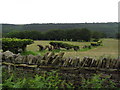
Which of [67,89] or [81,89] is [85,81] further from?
[67,89]

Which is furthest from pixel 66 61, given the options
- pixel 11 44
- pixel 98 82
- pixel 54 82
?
pixel 11 44

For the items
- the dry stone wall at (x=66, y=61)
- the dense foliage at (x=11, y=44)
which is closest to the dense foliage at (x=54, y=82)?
the dry stone wall at (x=66, y=61)

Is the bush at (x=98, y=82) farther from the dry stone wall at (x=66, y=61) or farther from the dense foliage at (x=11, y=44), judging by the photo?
the dense foliage at (x=11, y=44)

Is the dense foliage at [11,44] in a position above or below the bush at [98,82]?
above

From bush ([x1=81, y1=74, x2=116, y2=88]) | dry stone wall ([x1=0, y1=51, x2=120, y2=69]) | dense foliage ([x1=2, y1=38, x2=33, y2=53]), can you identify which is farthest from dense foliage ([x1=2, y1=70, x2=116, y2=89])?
dense foliage ([x1=2, y1=38, x2=33, y2=53])

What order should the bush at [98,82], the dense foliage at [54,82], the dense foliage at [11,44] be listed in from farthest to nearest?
the dense foliage at [11,44]
the bush at [98,82]
the dense foliage at [54,82]

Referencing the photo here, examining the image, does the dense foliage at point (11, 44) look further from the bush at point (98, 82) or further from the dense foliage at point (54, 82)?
the bush at point (98, 82)

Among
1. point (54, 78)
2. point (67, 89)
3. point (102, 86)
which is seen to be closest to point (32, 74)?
point (54, 78)

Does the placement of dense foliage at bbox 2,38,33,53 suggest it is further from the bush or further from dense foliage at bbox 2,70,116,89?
the bush

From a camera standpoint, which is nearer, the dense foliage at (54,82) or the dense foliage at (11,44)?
the dense foliage at (54,82)

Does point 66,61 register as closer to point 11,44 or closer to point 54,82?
point 54,82

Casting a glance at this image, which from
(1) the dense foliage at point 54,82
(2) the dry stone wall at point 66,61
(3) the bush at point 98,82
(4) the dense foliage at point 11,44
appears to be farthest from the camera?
(4) the dense foliage at point 11,44

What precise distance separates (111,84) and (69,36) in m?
45.2

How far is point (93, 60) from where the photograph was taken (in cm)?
523
